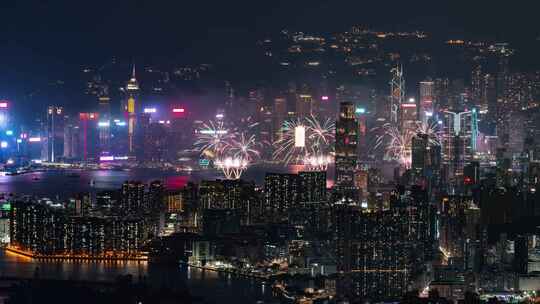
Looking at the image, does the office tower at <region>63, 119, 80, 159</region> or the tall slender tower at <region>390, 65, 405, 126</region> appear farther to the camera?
the office tower at <region>63, 119, 80, 159</region>

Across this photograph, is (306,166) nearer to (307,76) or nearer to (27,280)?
(307,76)

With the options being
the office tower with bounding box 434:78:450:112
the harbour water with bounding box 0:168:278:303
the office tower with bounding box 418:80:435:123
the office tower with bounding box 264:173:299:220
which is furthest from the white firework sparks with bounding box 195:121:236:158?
the harbour water with bounding box 0:168:278:303

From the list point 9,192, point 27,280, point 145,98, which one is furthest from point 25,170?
point 27,280

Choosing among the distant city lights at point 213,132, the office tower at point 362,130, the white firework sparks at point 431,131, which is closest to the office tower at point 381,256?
the office tower at point 362,130

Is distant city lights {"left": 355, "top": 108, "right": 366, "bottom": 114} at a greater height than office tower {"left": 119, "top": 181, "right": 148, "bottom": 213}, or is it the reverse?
distant city lights {"left": 355, "top": 108, "right": 366, "bottom": 114}

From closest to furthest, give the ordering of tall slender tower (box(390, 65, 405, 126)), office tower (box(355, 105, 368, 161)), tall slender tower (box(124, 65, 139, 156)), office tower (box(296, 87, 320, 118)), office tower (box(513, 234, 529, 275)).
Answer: office tower (box(513, 234, 529, 275)) < office tower (box(355, 105, 368, 161)) < tall slender tower (box(390, 65, 405, 126)) < office tower (box(296, 87, 320, 118)) < tall slender tower (box(124, 65, 139, 156))

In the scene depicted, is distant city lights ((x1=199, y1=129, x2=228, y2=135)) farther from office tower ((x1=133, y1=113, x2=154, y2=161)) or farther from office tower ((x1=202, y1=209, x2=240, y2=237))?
office tower ((x1=202, y1=209, x2=240, y2=237))

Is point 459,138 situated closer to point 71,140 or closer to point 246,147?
point 246,147
